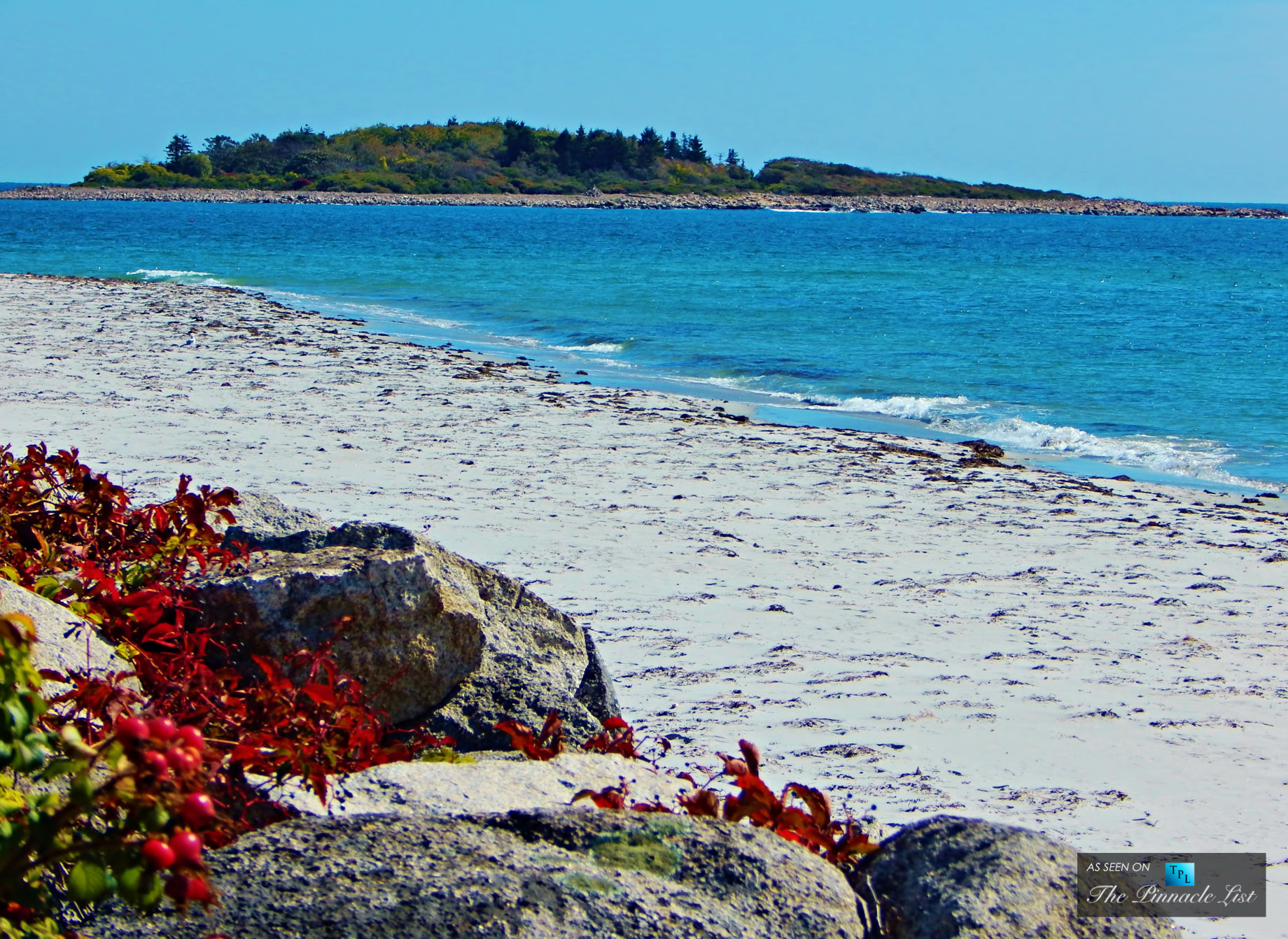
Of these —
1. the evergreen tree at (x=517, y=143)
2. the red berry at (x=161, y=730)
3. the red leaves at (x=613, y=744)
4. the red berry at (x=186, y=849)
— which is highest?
the evergreen tree at (x=517, y=143)

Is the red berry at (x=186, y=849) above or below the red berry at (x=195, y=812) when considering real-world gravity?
Answer: below

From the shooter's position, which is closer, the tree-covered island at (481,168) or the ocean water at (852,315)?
the ocean water at (852,315)

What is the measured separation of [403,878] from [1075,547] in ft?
21.8

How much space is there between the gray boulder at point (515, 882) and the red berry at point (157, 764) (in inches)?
22.5

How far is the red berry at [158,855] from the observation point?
3.71 feet

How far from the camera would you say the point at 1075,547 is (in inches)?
293

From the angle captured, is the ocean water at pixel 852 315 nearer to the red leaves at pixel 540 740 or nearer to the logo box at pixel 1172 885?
the logo box at pixel 1172 885

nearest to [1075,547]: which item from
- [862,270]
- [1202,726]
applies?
[1202,726]

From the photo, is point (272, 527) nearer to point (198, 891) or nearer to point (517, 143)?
point (198, 891)

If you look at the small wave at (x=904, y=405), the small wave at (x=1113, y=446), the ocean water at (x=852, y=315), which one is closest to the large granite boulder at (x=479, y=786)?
the ocean water at (x=852, y=315)

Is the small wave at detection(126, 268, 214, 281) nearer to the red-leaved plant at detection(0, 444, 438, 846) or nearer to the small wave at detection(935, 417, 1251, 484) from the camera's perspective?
the small wave at detection(935, 417, 1251, 484)

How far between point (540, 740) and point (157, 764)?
1734 mm

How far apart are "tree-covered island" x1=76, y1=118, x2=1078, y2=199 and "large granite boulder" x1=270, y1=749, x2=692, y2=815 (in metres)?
128

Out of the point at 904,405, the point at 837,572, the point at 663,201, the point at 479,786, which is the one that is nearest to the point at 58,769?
the point at 479,786
